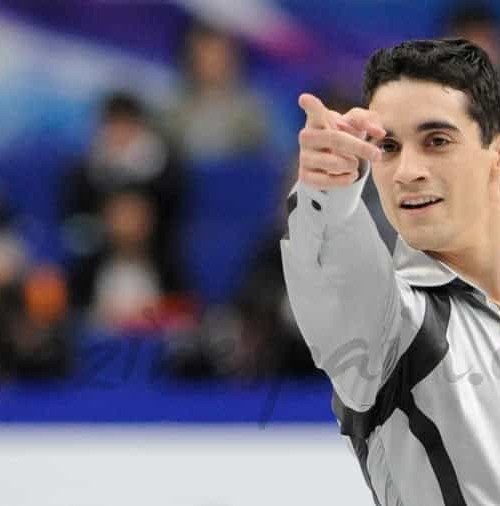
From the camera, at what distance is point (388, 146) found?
2.21 m

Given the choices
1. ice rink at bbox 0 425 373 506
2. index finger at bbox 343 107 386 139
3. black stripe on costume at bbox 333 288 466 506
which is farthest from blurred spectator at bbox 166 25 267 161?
index finger at bbox 343 107 386 139

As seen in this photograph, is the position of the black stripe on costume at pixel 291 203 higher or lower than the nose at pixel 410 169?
lower

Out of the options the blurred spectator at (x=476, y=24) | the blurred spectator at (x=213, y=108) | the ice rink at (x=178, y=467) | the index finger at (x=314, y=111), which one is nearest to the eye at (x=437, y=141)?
the index finger at (x=314, y=111)

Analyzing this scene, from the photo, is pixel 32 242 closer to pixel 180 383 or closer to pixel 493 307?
pixel 180 383

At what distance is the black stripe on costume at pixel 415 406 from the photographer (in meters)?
2.12

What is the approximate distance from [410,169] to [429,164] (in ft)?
0.14

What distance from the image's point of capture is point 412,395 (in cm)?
213

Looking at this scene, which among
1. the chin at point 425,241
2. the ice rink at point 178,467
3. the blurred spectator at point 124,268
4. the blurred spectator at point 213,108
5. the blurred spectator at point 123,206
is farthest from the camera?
the blurred spectator at point 213,108

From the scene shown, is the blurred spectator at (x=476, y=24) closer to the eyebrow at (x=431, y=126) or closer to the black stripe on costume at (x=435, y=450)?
the eyebrow at (x=431, y=126)

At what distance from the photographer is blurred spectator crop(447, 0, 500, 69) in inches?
279

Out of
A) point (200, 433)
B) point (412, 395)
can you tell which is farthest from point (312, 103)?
point (200, 433)

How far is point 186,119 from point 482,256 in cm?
520

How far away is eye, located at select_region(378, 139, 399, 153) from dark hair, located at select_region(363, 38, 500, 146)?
13 cm

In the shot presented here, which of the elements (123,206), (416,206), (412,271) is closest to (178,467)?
(123,206)
